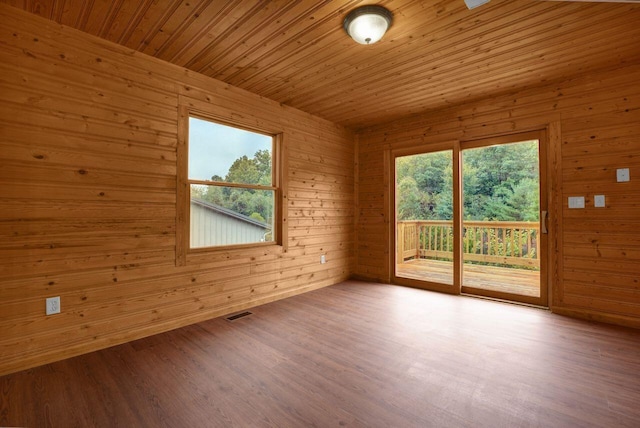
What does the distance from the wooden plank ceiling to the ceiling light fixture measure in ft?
0.17

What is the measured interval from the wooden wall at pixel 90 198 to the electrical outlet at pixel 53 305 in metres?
0.03

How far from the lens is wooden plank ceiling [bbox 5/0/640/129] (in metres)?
2.07

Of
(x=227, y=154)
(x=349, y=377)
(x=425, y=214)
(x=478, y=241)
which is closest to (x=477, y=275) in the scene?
(x=478, y=241)

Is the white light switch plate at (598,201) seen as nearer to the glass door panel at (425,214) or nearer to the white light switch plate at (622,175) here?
the white light switch plate at (622,175)

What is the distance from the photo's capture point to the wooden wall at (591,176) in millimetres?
2857

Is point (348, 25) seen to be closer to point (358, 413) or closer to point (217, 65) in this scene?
point (217, 65)

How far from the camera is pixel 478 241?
5.31m

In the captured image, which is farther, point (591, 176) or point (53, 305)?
point (591, 176)

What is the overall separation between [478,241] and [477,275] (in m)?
0.66

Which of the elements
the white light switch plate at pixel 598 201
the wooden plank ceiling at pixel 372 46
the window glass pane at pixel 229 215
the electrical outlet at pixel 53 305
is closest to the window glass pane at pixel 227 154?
the window glass pane at pixel 229 215

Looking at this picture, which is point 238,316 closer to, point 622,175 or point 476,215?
point 476,215

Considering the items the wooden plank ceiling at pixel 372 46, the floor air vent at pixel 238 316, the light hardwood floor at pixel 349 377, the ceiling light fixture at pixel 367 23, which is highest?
the wooden plank ceiling at pixel 372 46

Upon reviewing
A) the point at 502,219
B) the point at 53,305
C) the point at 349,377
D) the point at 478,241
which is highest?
the point at 502,219

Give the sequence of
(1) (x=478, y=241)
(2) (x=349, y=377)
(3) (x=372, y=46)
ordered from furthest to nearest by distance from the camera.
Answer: (1) (x=478, y=241)
(3) (x=372, y=46)
(2) (x=349, y=377)
